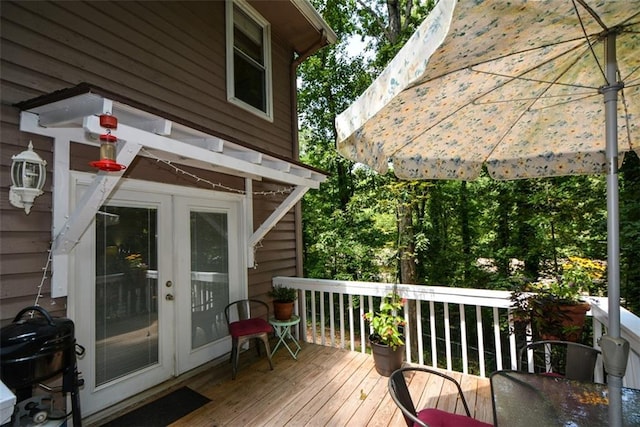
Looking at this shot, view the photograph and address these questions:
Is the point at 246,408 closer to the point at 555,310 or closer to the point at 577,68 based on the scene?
the point at 555,310

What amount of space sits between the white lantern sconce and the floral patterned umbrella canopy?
2.10 meters

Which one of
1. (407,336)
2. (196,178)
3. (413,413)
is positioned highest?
(196,178)

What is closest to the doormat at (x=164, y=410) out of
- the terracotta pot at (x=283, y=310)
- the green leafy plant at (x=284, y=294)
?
the terracotta pot at (x=283, y=310)

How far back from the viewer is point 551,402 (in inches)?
55.3

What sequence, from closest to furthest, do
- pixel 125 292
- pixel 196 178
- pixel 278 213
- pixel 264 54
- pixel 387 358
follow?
1. pixel 125 292
2. pixel 387 358
3. pixel 196 178
4. pixel 278 213
5. pixel 264 54

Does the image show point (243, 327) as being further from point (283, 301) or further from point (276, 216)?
point (276, 216)

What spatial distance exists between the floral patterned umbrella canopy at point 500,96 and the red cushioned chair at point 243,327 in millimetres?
2288

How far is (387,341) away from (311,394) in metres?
0.90

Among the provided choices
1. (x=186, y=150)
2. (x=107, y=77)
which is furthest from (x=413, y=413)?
(x=107, y=77)

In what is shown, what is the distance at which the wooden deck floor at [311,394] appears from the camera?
2.46m

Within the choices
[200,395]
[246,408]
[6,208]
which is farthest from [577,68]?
[200,395]

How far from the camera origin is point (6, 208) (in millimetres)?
2027

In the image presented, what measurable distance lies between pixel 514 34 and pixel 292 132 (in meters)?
4.20

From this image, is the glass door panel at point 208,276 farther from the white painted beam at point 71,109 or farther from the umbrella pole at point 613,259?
the umbrella pole at point 613,259
